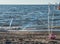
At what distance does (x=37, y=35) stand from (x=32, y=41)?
1.04m

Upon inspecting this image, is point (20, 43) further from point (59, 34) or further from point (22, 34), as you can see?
point (59, 34)

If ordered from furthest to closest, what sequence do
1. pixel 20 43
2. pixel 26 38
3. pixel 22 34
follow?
pixel 22 34 < pixel 26 38 < pixel 20 43

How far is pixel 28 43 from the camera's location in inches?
328

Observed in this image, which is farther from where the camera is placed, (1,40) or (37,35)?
(37,35)

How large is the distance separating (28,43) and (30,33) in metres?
1.34

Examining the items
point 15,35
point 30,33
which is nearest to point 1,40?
point 15,35

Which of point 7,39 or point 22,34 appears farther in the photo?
point 22,34

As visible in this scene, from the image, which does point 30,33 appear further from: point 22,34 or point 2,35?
point 2,35

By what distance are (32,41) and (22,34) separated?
1170 mm

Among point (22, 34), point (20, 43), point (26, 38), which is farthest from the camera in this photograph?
point (22, 34)

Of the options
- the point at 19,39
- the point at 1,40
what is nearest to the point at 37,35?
the point at 19,39

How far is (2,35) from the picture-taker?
9148 mm

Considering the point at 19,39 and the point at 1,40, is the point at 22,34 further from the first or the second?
the point at 1,40

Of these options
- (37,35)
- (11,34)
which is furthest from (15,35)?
(37,35)
